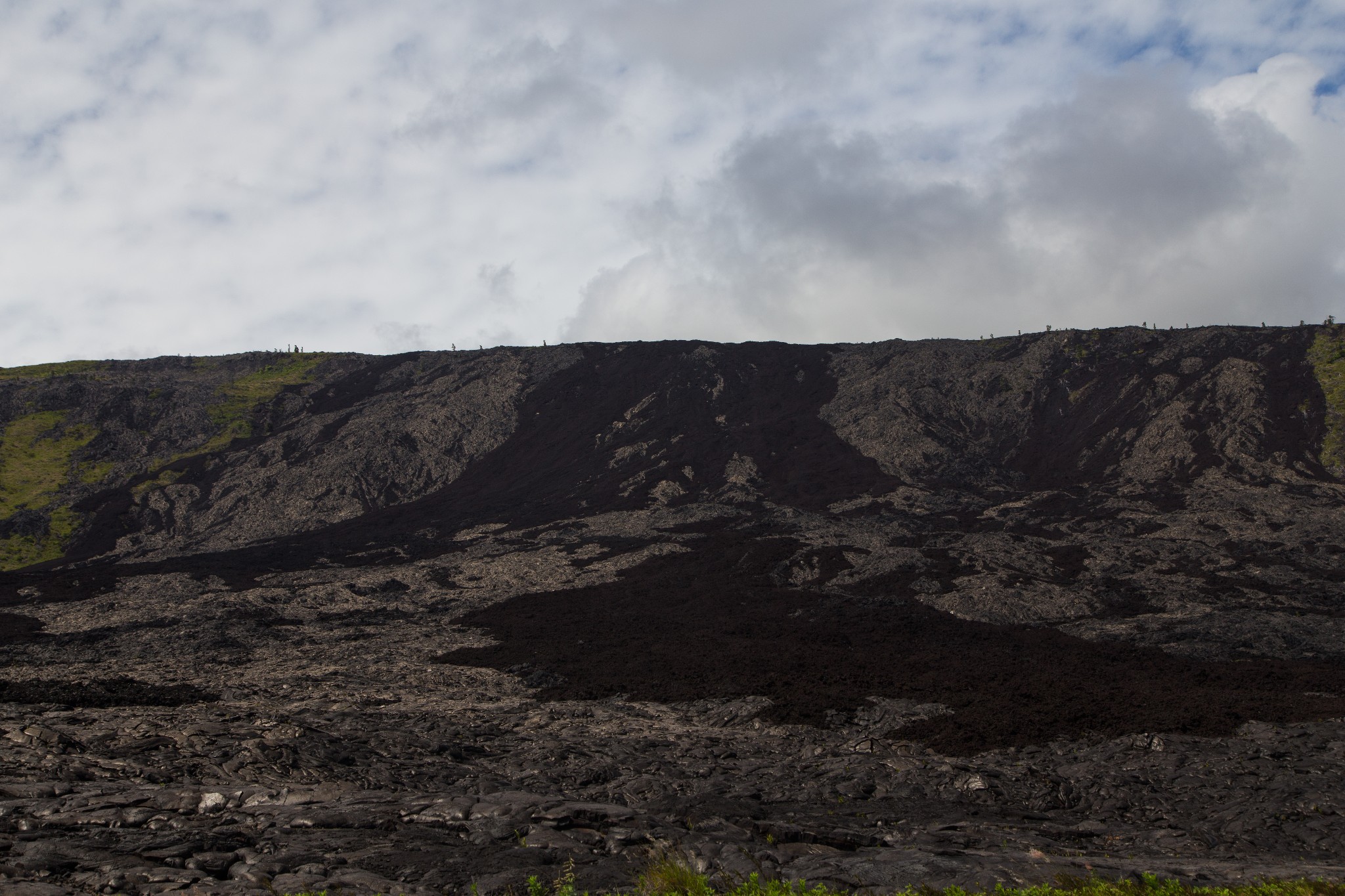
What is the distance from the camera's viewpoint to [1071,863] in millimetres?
16797

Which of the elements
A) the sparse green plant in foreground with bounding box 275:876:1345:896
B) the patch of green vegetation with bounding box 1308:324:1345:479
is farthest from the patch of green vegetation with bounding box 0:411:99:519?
the patch of green vegetation with bounding box 1308:324:1345:479

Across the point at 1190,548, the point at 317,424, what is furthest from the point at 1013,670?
the point at 317,424

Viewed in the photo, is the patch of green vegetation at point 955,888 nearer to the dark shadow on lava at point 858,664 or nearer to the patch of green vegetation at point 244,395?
the dark shadow on lava at point 858,664

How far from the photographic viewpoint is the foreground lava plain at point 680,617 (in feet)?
62.4

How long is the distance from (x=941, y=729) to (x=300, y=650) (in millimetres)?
37819

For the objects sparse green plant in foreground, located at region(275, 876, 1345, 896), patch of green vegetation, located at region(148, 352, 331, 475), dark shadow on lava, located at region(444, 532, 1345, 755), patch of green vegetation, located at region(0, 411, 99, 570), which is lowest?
dark shadow on lava, located at region(444, 532, 1345, 755)

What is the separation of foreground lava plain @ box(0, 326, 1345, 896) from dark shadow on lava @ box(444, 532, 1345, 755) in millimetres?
336

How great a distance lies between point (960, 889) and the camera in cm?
1333

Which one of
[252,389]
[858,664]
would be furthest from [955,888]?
[252,389]

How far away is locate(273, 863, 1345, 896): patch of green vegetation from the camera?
12.7 metres

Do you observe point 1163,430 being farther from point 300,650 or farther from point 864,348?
point 300,650

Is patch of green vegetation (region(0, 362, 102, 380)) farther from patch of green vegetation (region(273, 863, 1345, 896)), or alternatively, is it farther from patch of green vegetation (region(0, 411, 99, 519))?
patch of green vegetation (region(273, 863, 1345, 896))

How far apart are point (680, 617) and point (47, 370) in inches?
4954

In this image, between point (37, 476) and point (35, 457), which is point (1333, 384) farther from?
point (35, 457)
